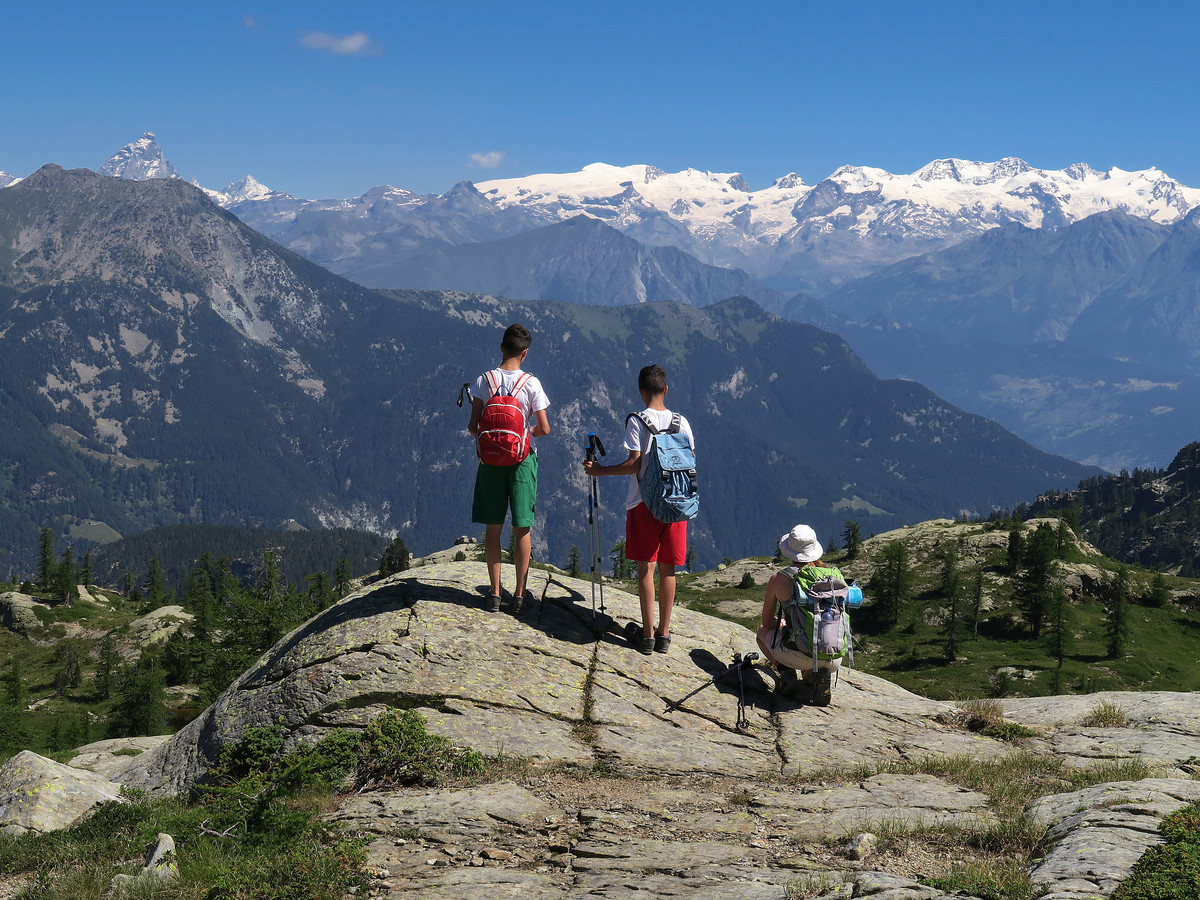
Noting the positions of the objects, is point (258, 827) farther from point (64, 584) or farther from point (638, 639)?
point (64, 584)

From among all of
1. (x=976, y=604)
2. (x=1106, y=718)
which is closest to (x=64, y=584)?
(x=976, y=604)

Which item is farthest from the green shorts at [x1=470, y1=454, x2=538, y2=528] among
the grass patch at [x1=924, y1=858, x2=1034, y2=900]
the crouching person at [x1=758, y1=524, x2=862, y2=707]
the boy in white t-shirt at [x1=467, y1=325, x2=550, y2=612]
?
the grass patch at [x1=924, y1=858, x2=1034, y2=900]

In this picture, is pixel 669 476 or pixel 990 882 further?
pixel 669 476

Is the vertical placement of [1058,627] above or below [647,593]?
below

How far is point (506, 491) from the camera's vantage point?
53.9 feet

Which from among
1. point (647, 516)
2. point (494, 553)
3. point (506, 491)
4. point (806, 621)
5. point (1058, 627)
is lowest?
point (1058, 627)

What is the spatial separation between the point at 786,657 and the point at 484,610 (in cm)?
634

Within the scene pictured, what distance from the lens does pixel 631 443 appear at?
51.2 ft

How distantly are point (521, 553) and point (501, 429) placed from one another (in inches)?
111

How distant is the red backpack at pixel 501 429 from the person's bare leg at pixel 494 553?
1523 mm

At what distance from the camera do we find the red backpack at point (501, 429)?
15.9 m

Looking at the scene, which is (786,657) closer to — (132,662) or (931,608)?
(931,608)

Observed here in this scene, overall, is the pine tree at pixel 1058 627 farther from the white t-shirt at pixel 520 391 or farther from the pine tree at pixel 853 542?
the white t-shirt at pixel 520 391

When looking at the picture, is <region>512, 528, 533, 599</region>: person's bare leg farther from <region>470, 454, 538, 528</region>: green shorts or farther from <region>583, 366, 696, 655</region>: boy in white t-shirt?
<region>583, 366, 696, 655</region>: boy in white t-shirt
